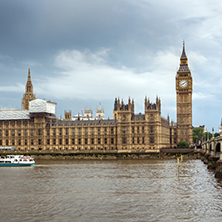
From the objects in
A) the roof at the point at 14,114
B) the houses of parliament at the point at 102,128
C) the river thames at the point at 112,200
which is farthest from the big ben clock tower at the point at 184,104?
the river thames at the point at 112,200

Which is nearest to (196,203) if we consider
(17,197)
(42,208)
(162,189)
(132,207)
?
(132,207)

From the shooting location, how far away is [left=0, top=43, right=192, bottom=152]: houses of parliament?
150875 mm

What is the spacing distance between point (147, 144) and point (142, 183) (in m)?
94.5

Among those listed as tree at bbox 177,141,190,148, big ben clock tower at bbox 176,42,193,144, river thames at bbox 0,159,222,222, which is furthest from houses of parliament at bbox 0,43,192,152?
river thames at bbox 0,159,222,222

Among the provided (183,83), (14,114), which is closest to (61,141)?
(14,114)

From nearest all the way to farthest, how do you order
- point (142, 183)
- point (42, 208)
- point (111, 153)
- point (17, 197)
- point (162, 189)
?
1. point (42, 208)
2. point (17, 197)
3. point (162, 189)
4. point (142, 183)
5. point (111, 153)

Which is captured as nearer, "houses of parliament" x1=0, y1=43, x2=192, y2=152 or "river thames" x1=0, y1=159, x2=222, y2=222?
"river thames" x1=0, y1=159, x2=222, y2=222

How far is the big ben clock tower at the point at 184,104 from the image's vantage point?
16312 cm

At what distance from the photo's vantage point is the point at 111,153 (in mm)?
144375

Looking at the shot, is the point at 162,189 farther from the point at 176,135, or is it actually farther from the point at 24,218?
the point at 176,135

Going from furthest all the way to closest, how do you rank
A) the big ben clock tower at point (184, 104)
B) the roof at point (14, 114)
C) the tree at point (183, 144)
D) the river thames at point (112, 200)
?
the roof at point (14, 114)
the big ben clock tower at point (184, 104)
the tree at point (183, 144)
the river thames at point (112, 200)

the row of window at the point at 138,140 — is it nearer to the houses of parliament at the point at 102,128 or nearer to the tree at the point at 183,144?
the houses of parliament at the point at 102,128

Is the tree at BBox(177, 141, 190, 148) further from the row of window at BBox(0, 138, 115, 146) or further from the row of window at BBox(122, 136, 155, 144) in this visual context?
the row of window at BBox(0, 138, 115, 146)

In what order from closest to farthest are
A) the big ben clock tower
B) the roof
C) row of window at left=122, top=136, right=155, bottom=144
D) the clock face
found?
row of window at left=122, top=136, right=155, bottom=144 → the big ben clock tower → the roof → the clock face
